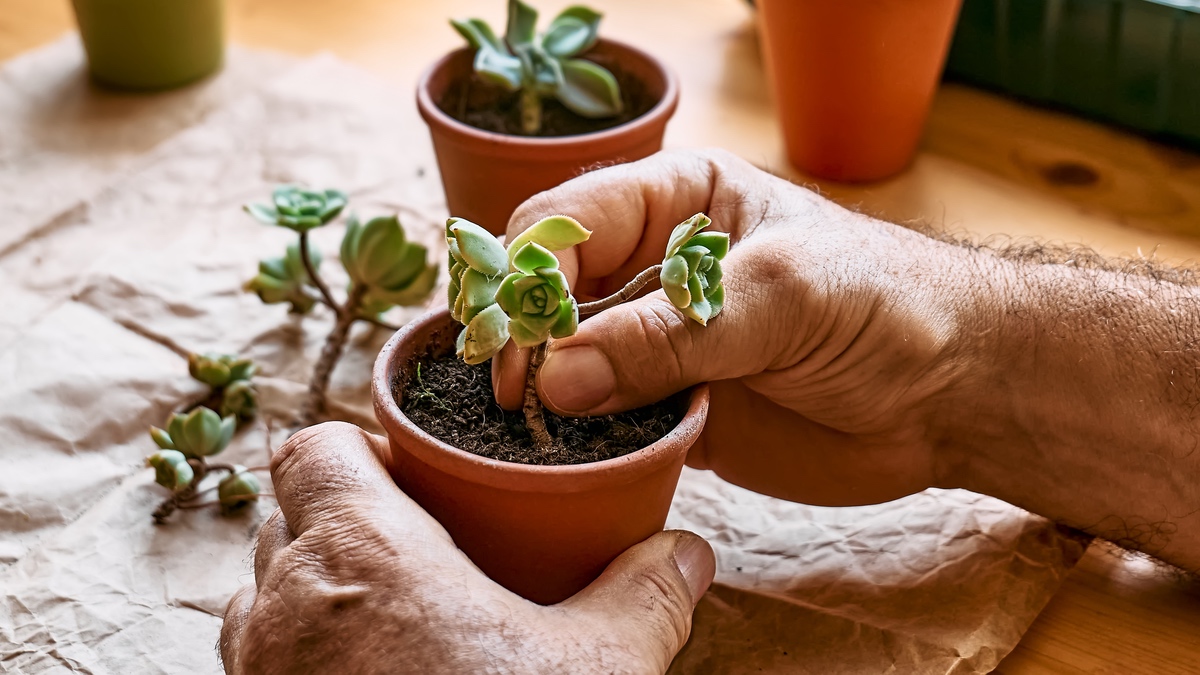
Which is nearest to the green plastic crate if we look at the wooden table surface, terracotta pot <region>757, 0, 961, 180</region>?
the wooden table surface

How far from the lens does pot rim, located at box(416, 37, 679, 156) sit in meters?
1.04

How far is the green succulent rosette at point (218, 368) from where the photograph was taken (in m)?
0.96

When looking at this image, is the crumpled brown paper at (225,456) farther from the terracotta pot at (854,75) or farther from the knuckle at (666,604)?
the terracotta pot at (854,75)

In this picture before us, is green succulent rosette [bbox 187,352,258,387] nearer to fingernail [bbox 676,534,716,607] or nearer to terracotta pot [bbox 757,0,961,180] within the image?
fingernail [bbox 676,534,716,607]

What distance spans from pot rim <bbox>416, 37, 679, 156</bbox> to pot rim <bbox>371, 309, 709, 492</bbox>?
43 cm

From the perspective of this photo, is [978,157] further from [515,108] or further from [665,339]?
[665,339]

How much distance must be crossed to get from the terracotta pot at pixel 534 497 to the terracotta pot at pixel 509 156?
36 centimetres

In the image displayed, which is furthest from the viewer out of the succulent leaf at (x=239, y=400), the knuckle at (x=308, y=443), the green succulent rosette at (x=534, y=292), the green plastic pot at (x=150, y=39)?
the green plastic pot at (x=150, y=39)

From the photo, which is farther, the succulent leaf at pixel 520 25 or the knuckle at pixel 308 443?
the succulent leaf at pixel 520 25


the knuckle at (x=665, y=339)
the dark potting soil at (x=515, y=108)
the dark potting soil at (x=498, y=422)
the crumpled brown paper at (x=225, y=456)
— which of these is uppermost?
the knuckle at (x=665, y=339)

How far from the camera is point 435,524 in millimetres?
654

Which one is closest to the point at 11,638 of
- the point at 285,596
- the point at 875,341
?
the point at 285,596

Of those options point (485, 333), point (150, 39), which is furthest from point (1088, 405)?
point (150, 39)

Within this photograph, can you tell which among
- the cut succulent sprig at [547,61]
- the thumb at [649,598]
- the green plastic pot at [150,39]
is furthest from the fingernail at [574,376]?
the green plastic pot at [150,39]
